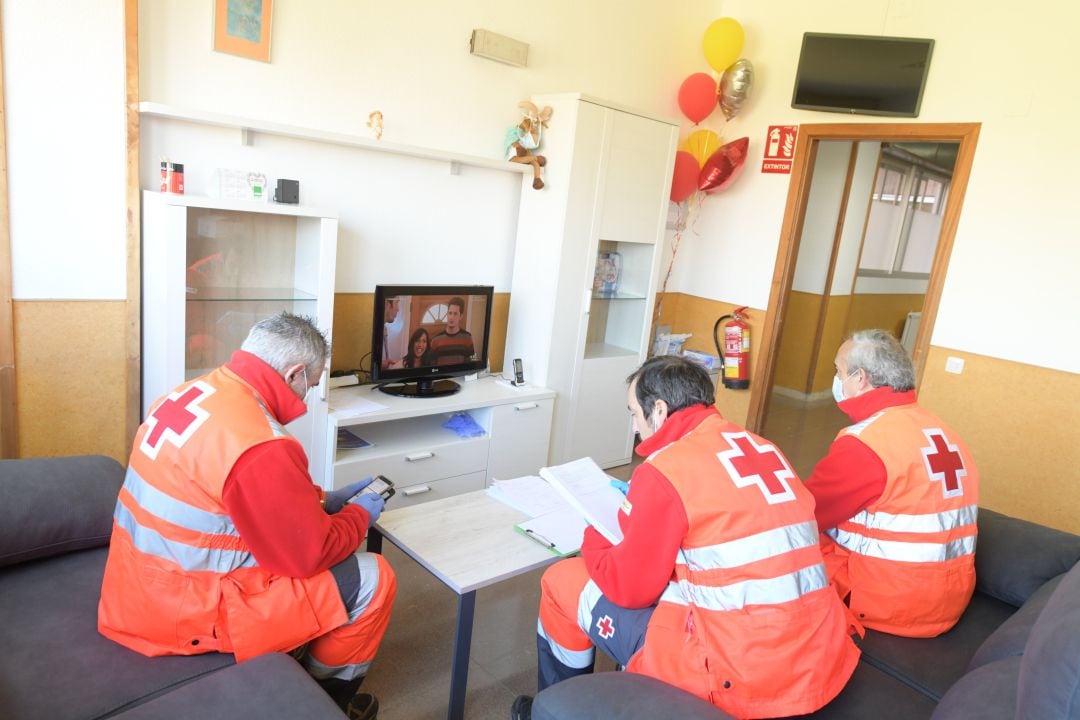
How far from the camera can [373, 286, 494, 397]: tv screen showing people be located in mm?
3270

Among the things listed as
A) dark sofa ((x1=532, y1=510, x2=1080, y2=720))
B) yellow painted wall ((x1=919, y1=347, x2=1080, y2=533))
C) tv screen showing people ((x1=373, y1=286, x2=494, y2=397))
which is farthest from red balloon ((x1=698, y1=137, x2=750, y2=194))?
dark sofa ((x1=532, y1=510, x2=1080, y2=720))

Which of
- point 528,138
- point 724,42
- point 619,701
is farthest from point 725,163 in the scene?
point 619,701

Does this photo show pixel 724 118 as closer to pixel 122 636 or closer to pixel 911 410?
pixel 911 410

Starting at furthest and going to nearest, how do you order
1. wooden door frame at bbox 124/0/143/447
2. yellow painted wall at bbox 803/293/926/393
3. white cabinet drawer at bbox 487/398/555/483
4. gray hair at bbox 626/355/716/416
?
yellow painted wall at bbox 803/293/926/393 < white cabinet drawer at bbox 487/398/555/483 < wooden door frame at bbox 124/0/143/447 < gray hair at bbox 626/355/716/416

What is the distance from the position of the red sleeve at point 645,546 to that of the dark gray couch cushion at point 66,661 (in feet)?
2.90

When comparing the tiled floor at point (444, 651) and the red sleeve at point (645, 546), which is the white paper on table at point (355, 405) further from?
the red sleeve at point (645, 546)

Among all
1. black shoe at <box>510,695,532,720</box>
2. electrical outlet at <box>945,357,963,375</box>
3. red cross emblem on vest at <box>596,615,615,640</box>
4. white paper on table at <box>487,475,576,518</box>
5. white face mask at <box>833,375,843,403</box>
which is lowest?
Answer: black shoe at <box>510,695,532,720</box>

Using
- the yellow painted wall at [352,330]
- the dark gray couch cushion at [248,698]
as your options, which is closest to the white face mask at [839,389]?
the dark gray couch cushion at [248,698]

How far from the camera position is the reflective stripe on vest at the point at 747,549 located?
4.92ft

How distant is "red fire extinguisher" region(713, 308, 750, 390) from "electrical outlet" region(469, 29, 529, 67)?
2.09 meters

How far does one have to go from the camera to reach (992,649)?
66.3 inches

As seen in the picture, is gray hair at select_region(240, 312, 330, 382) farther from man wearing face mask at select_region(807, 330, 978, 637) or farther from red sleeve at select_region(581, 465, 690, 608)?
man wearing face mask at select_region(807, 330, 978, 637)

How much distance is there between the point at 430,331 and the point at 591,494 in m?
1.65

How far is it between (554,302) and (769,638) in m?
2.50
